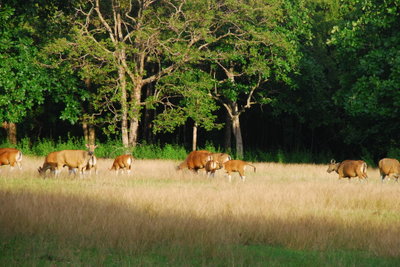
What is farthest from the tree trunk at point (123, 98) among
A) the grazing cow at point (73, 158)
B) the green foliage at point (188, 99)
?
the grazing cow at point (73, 158)

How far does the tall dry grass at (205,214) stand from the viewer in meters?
10.6

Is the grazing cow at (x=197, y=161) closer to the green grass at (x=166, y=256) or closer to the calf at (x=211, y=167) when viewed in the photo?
the calf at (x=211, y=167)

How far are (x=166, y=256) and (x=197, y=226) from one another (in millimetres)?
2139

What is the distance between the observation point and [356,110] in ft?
103

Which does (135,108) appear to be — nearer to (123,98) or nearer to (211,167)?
(123,98)

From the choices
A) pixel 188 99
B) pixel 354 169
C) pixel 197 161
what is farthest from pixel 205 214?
pixel 188 99

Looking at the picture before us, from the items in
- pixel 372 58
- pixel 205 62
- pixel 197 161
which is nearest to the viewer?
pixel 197 161

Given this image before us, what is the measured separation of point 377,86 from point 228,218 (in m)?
19.2

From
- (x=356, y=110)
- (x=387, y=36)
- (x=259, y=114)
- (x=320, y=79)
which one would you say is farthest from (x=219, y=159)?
(x=259, y=114)

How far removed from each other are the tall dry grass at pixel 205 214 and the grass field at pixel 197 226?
0.02 m

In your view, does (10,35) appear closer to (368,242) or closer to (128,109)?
(128,109)

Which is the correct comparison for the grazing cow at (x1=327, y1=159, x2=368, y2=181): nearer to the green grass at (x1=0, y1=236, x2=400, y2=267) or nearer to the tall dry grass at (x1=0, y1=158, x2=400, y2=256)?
the tall dry grass at (x1=0, y1=158, x2=400, y2=256)

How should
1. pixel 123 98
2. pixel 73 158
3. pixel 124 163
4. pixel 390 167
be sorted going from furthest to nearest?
pixel 123 98, pixel 124 163, pixel 390 167, pixel 73 158

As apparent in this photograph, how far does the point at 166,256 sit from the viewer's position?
9406mm
